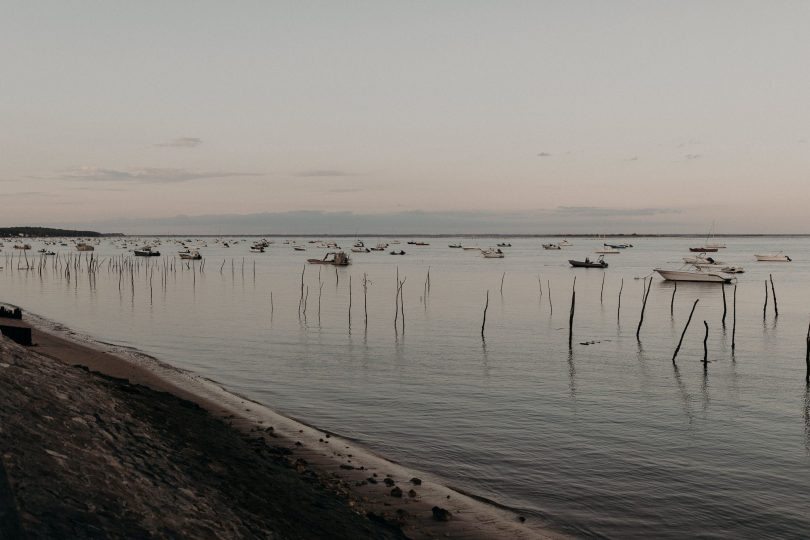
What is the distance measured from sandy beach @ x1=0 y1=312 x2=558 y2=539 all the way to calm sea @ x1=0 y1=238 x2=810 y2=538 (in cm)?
170

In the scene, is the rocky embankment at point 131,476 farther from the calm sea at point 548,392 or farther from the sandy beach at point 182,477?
the calm sea at point 548,392

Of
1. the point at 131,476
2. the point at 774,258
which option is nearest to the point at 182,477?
the point at 131,476

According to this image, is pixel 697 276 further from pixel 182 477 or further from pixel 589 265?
pixel 182 477

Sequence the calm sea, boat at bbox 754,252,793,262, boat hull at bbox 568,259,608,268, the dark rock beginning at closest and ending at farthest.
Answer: the dark rock
the calm sea
boat hull at bbox 568,259,608,268
boat at bbox 754,252,793,262

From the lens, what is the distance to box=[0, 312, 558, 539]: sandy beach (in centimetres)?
672

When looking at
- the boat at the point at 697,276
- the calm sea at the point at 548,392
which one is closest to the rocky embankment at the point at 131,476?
the calm sea at the point at 548,392

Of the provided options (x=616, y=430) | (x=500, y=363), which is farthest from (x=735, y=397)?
(x=500, y=363)

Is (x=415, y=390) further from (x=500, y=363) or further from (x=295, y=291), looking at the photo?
(x=295, y=291)

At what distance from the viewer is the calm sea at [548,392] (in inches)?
488

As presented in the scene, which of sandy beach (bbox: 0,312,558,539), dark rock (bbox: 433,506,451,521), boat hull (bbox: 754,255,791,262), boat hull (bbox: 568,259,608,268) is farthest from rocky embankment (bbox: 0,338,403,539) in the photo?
boat hull (bbox: 754,255,791,262)

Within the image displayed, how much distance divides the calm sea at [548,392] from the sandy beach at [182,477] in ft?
5.57

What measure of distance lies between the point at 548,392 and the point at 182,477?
1483cm

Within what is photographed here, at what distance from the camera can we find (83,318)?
4212 cm

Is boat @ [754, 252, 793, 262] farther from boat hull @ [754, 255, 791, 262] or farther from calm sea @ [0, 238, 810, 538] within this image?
calm sea @ [0, 238, 810, 538]
